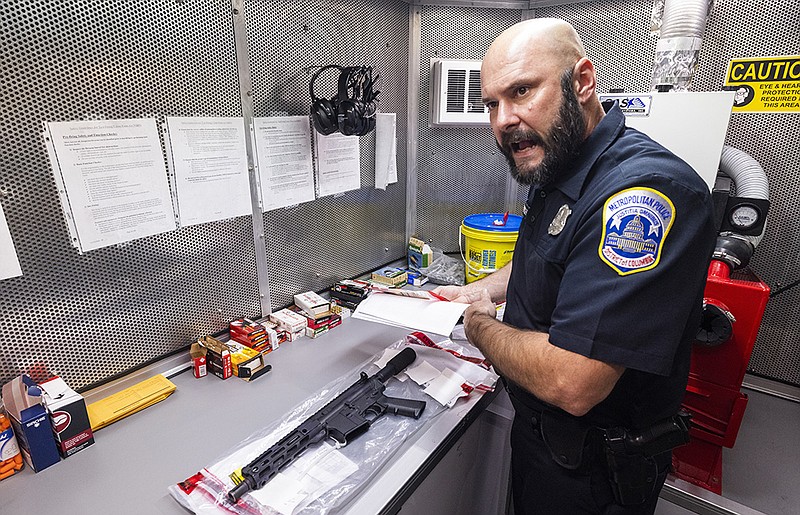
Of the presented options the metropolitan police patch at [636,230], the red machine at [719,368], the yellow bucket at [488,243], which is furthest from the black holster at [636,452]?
the yellow bucket at [488,243]

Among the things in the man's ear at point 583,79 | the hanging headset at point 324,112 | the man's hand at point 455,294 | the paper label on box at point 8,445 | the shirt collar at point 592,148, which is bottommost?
the paper label on box at point 8,445

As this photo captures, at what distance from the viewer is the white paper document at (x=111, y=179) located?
2.91ft

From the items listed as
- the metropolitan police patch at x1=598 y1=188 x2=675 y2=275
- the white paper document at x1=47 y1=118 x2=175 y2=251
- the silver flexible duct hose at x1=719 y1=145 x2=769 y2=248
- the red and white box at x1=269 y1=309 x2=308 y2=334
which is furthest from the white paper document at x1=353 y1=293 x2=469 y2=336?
the silver flexible duct hose at x1=719 y1=145 x2=769 y2=248

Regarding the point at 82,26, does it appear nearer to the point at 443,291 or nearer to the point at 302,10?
the point at 302,10

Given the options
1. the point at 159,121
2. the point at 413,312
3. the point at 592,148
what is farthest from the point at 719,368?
the point at 159,121

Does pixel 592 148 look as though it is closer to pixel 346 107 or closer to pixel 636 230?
pixel 636 230

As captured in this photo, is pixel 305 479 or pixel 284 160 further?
pixel 284 160

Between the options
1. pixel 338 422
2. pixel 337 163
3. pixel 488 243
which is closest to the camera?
pixel 338 422

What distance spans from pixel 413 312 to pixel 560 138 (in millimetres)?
589

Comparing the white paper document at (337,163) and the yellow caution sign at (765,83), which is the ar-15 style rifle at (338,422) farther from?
the yellow caution sign at (765,83)

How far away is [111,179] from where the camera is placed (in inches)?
37.4

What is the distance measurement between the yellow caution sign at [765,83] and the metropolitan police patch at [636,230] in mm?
1018

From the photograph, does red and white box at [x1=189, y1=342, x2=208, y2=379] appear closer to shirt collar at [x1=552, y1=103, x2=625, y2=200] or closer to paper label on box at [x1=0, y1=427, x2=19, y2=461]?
paper label on box at [x1=0, y1=427, x2=19, y2=461]

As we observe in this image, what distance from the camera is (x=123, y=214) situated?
0.98 metres
